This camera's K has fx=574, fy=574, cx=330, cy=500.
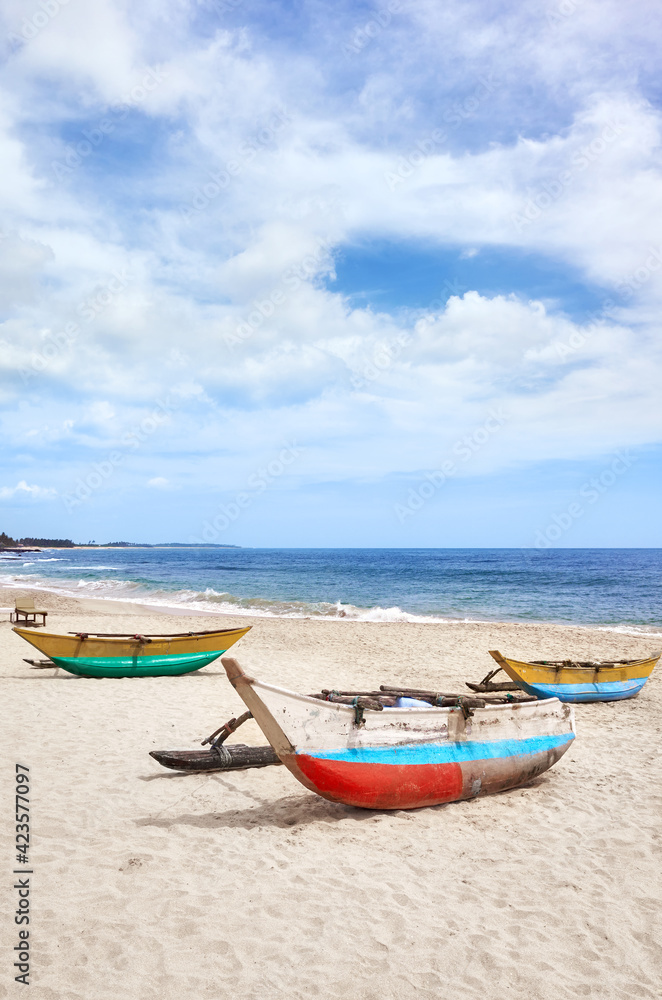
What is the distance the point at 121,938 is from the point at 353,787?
2.27 m

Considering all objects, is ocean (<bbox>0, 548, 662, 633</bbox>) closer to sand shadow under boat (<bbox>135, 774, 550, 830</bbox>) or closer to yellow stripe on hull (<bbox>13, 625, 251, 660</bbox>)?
yellow stripe on hull (<bbox>13, 625, 251, 660</bbox>)

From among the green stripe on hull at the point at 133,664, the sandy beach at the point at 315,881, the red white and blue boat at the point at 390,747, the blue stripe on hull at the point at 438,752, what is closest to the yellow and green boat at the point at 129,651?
the green stripe on hull at the point at 133,664

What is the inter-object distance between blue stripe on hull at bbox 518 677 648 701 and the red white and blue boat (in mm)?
3804

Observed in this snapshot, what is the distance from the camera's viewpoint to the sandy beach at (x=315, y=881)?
3.41 m

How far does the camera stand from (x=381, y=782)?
17.6 feet

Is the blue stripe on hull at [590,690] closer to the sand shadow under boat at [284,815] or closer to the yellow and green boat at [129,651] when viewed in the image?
the sand shadow under boat at [284,815]

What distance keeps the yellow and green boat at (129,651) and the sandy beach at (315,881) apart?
7.72 feet

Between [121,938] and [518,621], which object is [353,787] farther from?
[518,621]

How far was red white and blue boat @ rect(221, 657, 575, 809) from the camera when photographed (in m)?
5.12

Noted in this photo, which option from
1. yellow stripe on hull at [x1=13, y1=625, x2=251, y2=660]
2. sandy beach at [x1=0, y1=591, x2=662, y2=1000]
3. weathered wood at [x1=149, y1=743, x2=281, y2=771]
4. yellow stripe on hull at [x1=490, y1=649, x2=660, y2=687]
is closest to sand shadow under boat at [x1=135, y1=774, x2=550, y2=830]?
sandy beach at [x1=0, y1=591, x2=662, y2=1000]

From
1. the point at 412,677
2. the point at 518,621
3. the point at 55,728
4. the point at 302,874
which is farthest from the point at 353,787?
the point at 518,621

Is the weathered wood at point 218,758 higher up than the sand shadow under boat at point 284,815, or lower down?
higher up

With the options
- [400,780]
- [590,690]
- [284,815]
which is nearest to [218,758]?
[284,815]

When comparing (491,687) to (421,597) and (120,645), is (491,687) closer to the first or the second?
(120,645)
